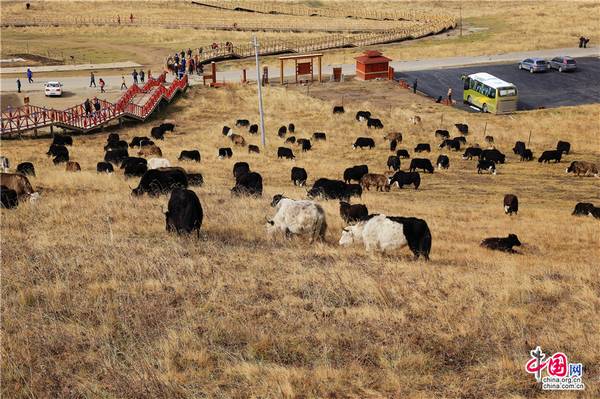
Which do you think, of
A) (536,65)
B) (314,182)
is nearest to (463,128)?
(314,182)

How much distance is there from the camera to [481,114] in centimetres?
4853

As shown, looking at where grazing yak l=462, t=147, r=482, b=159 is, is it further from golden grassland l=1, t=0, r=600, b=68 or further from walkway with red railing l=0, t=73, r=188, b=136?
golden grassland l=1, t=0, r=600, b=68

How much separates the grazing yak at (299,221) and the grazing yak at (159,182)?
17.9 ft

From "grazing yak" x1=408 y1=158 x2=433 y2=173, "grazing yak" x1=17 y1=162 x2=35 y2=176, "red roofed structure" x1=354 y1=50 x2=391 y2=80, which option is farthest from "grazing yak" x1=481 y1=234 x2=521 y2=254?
A: "red roofed structure" x1=354 y1=50 x2=391 y2=80

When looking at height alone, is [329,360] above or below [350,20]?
below

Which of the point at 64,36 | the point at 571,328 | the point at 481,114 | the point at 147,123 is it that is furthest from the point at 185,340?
the point at 64,36

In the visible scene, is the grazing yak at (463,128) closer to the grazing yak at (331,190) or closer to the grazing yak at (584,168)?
the grazing yak at (584,168)

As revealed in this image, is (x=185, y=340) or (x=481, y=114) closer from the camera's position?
(x=185, y=340)

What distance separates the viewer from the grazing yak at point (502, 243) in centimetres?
1980

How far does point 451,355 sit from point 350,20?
3968 inches

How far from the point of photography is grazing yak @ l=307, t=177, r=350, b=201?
25.6 metres

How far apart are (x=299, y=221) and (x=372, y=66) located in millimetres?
43530

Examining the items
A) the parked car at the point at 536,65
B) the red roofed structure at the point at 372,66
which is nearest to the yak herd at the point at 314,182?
the red roofed structure at the point at 372,66

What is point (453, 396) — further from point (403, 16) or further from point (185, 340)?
point (403, 16)
